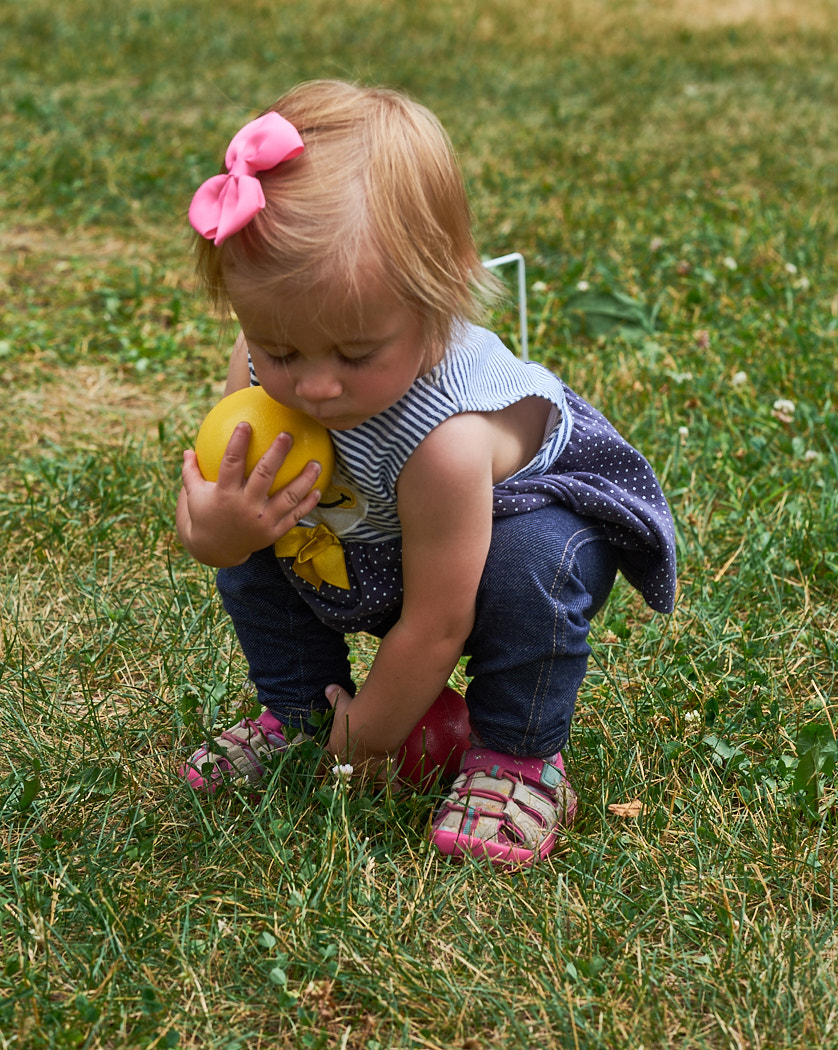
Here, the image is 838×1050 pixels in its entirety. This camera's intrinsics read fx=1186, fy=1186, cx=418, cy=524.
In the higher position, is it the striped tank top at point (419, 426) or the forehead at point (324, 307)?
the forehead at point (324, 307)

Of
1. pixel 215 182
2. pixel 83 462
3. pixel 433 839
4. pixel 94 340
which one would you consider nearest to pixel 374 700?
pixel 433 839

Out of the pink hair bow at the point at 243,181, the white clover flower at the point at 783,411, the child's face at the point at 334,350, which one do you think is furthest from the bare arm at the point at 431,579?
the white clover flower at the point at 783,411

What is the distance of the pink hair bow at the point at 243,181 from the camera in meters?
1.51

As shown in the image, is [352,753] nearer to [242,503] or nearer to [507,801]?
[507,801]

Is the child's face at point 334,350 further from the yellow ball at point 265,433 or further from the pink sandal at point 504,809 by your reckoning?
the pink sandal at point 504,809

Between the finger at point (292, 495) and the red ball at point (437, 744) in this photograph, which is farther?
the red ball at point (437, 744)

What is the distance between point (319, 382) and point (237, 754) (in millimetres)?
777

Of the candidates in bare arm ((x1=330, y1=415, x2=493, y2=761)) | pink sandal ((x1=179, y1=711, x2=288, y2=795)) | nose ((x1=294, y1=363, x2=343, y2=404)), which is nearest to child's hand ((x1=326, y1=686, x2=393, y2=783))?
bare arm ((x1=330, y1=415, x2=493, y2=761))

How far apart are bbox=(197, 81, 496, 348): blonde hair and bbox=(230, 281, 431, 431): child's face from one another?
0.02 m

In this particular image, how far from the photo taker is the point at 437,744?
2088mm

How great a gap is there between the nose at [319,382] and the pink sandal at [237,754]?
0.71m

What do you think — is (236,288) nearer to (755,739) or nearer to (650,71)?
(755,739)

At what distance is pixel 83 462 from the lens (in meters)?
3.04

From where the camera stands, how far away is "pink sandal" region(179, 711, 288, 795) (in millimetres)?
2004
